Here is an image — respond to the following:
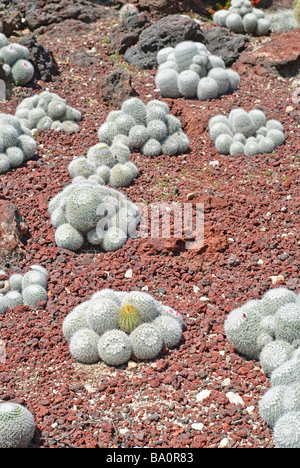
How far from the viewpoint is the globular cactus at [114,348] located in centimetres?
429

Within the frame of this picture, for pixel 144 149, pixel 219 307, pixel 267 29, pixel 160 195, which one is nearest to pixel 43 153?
pixel 144 149

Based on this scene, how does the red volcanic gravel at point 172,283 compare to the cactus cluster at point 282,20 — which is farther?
the cactus cluster at point 282,20

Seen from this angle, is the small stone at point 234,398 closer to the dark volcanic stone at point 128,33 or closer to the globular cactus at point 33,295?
the globular cactus at point 33,295

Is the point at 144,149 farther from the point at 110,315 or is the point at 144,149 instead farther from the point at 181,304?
the point at 110,315

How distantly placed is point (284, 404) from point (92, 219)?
2.95 m

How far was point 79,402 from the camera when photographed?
4.02 metres

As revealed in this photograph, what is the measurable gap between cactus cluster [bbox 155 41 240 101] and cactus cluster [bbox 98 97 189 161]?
141 cm

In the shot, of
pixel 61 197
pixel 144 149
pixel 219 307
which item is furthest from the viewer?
pixel 144 149

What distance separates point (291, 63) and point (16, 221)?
6258mm

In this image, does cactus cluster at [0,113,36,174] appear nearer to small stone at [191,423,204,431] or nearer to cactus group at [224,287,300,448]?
cactus group at [224,287,300,448]

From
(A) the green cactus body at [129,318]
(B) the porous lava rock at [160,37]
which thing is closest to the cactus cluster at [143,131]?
(B) the porous lava rock at [160,37]

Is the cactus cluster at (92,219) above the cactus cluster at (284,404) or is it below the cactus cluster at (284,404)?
below

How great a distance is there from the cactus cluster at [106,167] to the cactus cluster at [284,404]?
363cm

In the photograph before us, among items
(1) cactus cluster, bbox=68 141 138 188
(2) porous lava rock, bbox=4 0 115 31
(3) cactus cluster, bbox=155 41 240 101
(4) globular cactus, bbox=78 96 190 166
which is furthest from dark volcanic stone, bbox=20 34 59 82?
(1) cactus cluster, bbox=68 141 138 188
